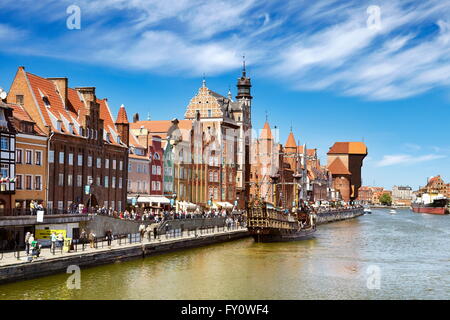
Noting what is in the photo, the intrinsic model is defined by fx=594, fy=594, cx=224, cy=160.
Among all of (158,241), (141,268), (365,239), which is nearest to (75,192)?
(158,241)

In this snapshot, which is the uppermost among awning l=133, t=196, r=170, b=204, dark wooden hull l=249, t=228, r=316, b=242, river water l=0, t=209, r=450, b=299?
awning l=133, t=196, r=170, b=204

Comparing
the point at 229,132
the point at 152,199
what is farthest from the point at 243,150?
the point at 152,199

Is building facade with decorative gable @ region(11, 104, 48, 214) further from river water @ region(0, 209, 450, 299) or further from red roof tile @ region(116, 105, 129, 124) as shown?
red roof tile @ region(116, 105, 129, 124)

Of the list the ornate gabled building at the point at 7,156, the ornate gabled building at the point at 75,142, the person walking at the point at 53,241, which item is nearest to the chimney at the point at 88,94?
the ornate gabled building at the point at 75,142

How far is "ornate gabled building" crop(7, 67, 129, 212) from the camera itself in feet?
202

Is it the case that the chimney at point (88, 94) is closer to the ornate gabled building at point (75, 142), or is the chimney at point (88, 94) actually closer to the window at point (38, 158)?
the ornate gabled building at point (75, 142)

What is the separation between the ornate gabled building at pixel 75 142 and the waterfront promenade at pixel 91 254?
7475 millimetres

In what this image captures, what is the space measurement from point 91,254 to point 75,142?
69.4ft

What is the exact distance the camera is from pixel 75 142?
214 ft

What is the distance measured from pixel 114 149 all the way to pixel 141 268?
91.0ft

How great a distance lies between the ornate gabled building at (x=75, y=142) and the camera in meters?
61.7

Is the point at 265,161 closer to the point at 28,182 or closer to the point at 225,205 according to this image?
the point at 225,205

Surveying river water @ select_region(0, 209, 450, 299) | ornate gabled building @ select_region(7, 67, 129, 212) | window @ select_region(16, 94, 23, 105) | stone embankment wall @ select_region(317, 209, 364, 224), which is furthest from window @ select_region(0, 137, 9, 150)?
stone embankment wall @ select_region(317, 209, 364, 224)

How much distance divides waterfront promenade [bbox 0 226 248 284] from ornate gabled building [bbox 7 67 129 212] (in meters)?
7.47
